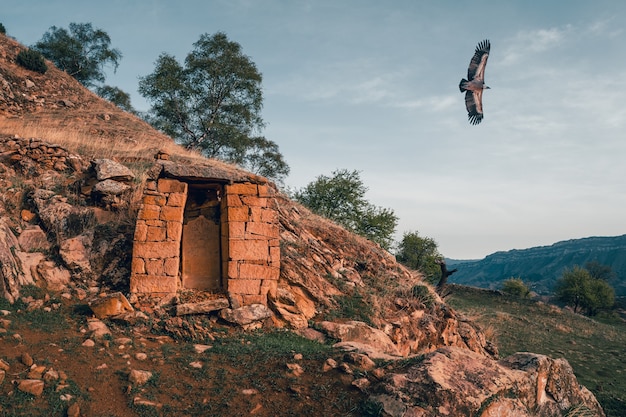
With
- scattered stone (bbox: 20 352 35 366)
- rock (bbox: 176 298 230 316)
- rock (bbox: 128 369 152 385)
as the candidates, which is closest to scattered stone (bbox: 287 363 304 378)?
rock (bbox: 128 369 152 385)

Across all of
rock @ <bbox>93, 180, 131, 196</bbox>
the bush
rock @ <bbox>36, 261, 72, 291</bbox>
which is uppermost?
the bush

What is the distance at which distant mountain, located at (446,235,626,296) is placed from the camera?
11057cm

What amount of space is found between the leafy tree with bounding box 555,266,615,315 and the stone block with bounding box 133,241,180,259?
45344 millimetres

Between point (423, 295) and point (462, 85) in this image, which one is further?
point (462, 85)

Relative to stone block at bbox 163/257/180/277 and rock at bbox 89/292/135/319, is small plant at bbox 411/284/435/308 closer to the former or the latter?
stone block at bbox 163/257/180/277

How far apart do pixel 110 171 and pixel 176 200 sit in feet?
10.7

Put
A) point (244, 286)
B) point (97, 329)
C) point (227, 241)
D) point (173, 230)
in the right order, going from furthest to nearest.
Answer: point (227, 241)
point (244, 286)
point (173, 230)
point (97, 329)

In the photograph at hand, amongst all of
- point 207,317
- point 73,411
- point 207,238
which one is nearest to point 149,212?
point 207,238

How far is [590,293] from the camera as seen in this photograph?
41.0m

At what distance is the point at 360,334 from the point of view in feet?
27.9

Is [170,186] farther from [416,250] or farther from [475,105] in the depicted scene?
[416,250]

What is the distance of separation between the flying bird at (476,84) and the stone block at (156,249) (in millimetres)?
9347

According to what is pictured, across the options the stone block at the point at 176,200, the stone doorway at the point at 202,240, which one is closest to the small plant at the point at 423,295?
the stone doorway at the point at 202,240

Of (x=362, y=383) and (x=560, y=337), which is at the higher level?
(x=362, y=383)
